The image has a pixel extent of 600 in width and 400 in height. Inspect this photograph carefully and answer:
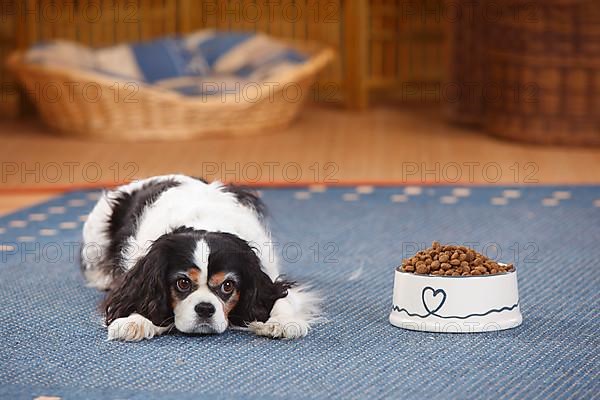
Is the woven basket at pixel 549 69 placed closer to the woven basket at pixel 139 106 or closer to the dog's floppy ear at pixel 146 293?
the woven basket at pixel 139 106

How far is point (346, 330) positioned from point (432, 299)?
200 millimetres

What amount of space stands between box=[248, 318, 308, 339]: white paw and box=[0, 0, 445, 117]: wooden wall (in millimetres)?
3582

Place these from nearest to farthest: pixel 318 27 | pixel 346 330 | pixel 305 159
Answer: pixel 346 330 → pixel 305 159 → pixel 318 27

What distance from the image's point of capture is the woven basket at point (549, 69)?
14.9 feet

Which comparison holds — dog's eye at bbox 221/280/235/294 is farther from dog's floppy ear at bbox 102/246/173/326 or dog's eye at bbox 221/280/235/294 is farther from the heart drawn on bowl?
the heart drawn on bowl

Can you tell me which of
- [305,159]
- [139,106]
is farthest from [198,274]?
[139,106]

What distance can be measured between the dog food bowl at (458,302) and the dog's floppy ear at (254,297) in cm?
28

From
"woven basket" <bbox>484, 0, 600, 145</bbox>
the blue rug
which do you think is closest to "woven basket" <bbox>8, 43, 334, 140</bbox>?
"woven basket" <bbox>484, 0, 600, 145</bbox>

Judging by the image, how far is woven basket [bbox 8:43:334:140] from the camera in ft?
16.0

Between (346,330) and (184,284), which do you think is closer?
(184,284)

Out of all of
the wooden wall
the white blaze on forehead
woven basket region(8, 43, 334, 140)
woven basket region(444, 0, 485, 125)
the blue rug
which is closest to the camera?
the blue rug

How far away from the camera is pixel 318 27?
6.02 metres

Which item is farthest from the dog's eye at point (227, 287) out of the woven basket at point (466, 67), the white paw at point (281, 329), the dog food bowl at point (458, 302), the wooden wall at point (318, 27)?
the wooden wall at point (318, 27)

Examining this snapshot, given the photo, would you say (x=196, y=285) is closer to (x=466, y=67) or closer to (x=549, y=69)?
(x=549, y=69)
